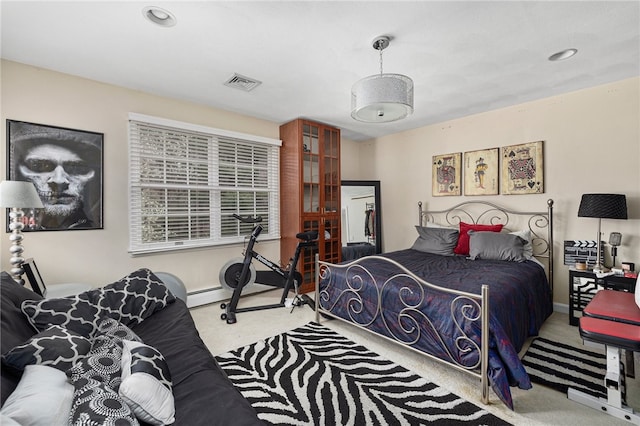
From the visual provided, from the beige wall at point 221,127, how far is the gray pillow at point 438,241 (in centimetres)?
84

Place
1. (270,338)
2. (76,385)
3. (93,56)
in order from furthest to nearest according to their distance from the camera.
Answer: (270,338), (93,56), (76,385)

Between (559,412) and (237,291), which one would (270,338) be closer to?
(237,291)

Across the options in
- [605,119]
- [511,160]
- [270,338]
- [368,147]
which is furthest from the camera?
[368,147]

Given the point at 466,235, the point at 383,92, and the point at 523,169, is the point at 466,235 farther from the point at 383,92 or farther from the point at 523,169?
the point at 383,92

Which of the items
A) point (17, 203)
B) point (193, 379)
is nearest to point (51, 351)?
point (193, 379)

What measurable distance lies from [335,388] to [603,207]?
9.88 ft

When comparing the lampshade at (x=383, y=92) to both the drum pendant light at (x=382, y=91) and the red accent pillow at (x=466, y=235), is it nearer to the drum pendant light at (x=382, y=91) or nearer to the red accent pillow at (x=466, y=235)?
the drum pendant light at (x=382, y=91)

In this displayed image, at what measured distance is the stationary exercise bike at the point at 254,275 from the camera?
3322mm

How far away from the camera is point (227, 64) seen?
2564 millimetres

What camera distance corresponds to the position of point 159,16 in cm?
194

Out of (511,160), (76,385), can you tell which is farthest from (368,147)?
(76,385)

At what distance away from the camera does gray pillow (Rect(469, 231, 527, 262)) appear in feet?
10.1

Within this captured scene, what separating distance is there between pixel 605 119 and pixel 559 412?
3.00m

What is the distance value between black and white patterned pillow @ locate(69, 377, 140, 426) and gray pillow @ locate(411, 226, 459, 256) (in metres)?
3.50
